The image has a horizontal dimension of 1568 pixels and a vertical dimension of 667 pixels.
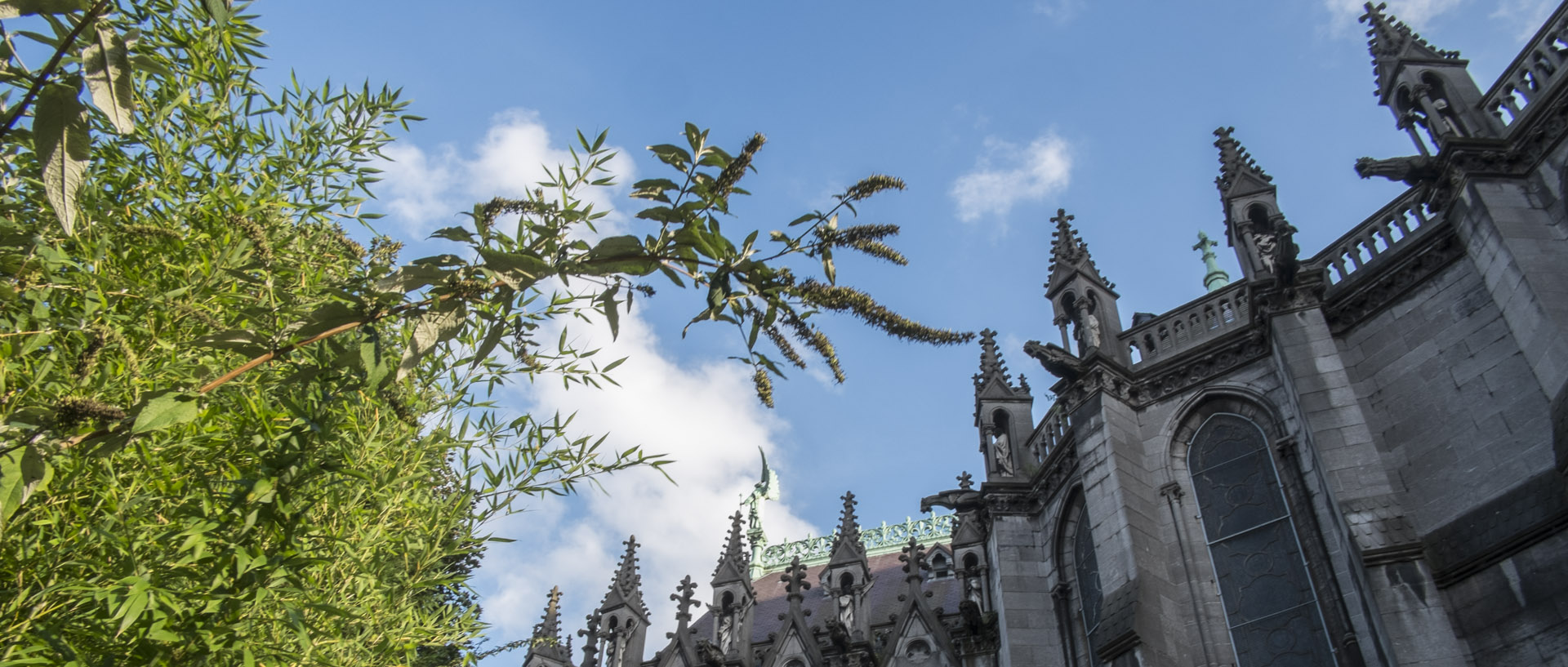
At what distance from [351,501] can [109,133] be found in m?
2.37

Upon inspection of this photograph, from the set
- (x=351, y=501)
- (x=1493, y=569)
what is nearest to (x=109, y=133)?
(x=351, y=501)

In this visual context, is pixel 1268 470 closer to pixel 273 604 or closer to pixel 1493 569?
pixel 1493 569

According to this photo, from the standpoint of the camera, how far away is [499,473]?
587 cm

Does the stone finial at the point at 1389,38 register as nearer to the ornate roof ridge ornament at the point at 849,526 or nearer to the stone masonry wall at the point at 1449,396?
the stone masonry wall at the point at 1449,396

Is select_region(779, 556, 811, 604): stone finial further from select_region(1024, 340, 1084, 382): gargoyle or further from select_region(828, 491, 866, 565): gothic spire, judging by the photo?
select_region(1024, 340, 1084, 382): gargoyle

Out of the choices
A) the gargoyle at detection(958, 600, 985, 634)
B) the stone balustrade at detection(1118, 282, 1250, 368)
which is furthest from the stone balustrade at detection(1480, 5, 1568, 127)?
the gargoyle at detection(958, 600, 985, 634)

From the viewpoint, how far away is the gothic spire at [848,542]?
64.5 feet

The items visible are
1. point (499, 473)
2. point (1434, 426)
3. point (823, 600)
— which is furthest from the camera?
point (823, 600)

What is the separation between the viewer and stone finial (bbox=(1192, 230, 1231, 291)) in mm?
26188

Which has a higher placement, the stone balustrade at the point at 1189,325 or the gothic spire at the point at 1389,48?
the gothic spire at the point at 1389,48

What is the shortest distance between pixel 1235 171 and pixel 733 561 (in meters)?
13.0

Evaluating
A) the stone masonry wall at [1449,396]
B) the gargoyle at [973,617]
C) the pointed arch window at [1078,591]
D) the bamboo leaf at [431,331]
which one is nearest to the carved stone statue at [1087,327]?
the pointed arch window at [1078,591]

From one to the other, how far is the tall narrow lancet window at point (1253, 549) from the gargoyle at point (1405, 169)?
3.28 metres

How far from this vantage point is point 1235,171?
1417 centimetres
